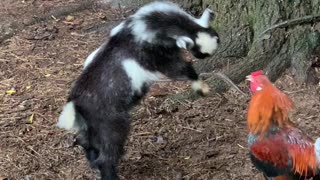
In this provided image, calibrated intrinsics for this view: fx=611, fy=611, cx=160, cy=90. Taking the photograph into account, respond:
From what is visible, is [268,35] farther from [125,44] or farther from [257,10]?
[125,44]

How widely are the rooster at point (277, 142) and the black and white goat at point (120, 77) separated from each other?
2.46ft

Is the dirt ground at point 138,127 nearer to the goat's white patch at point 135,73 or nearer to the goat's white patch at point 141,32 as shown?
the goat's white patch at point 135,73

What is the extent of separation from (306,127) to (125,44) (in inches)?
60.0

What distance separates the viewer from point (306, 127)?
4.46 m

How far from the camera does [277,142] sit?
3.36 m

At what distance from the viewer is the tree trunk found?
4.81 metres

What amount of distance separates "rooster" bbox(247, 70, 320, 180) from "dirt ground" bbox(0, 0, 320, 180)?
28.1 inches

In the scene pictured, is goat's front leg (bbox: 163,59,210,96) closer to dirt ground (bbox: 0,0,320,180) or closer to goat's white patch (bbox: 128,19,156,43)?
goat's white patch (bbox: 128,19,156,43)

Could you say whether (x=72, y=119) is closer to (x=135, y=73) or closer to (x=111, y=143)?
(x=111, y=143)

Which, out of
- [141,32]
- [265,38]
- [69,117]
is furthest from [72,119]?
[265,38]

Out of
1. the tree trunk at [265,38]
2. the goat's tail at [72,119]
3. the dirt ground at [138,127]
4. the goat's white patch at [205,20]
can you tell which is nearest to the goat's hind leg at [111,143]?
the goat's tail at [72,119]

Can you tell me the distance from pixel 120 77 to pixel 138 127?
931 millimetres

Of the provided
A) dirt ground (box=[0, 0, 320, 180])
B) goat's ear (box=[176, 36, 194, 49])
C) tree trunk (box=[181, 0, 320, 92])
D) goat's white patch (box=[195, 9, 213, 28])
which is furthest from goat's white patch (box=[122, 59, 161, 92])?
tree trunk (box=[181, 0, 320, 92])

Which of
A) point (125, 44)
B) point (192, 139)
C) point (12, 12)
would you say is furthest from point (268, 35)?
point (12, 12)
